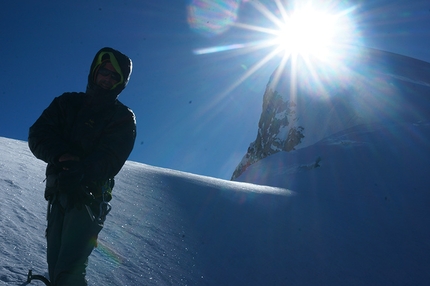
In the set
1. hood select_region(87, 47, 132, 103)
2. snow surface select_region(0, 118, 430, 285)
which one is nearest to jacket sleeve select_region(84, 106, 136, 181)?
hood select_region(87, 47, 132, 103)

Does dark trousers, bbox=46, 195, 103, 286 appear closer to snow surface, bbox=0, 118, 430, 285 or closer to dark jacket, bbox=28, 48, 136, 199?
dark jacket, bbox=28, 48, 136, 199

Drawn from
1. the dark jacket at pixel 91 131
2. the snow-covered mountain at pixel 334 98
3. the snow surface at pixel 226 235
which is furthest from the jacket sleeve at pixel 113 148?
the snow-covered mountain at pixel 334 98

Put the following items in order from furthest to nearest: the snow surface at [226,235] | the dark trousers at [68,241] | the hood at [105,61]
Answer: the snow surface at [226,235], the hood at [105,61], the dark trousers at [68,241]

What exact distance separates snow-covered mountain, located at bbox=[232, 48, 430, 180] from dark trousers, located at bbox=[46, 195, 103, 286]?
20.5 m


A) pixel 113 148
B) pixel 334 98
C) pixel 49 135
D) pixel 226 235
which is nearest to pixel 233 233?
pixel 226 235

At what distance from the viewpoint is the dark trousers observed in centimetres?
163

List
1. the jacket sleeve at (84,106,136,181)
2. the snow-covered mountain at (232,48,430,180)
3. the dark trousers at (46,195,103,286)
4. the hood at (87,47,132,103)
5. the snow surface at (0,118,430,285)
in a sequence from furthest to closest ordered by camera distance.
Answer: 1. the snow-covered mountain at (232,48,430,180)
2. the snow surface at (0,118,430,285)
3. the hood at (87,47,132,103)
4. the jacket sleeve at (84,106,136,181)
5. the dark trousers at (46,195,103,286)

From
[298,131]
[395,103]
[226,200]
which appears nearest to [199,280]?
[226,200]

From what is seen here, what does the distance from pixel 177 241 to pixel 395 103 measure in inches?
881

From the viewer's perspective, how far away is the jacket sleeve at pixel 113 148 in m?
1.73

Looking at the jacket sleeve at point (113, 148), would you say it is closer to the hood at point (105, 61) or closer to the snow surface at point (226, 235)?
the hood at point (105, 61)

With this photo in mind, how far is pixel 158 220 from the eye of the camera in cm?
408

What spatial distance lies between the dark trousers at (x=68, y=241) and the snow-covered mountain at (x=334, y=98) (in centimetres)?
2048

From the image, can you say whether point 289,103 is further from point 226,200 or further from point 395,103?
point 226,200
